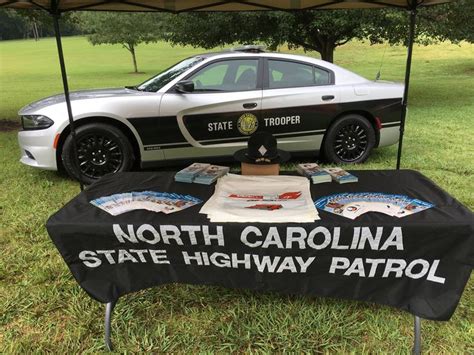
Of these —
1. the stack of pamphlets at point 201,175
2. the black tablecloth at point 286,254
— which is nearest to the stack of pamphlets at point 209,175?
the stack of pamphlets at point 201,175

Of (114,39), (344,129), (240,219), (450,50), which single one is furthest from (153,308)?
(450,50)

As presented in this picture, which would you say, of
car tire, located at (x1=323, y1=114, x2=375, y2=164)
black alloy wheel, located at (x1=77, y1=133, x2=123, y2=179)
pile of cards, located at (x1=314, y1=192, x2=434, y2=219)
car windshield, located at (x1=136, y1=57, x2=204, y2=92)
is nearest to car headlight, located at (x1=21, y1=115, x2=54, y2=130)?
black alloy wheel, located at (x1=77, y1=133, x2=123, y2=179)

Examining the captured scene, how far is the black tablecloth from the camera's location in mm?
2047

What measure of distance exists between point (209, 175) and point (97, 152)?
2404 mm

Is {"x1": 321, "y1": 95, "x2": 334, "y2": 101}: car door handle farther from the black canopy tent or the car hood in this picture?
the car hood

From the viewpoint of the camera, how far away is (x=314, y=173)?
2.78 meters

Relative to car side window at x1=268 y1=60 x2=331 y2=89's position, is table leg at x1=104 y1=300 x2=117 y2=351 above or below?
below

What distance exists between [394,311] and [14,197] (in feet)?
12.7

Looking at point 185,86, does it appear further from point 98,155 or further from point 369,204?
point 369,204

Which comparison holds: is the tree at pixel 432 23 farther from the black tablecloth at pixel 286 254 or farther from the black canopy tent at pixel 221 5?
the black tablecloth at pixel 286 254

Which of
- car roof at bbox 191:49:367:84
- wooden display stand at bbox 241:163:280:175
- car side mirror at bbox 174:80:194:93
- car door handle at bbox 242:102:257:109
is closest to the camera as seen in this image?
wooden display stand at bbox 241:163:280:175

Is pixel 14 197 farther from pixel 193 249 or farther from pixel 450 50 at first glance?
pixel 450 50

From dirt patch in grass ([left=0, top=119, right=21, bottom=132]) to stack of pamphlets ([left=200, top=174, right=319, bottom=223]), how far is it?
23.6 ft

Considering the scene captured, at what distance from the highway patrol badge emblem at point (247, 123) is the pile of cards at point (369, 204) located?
105 inches
